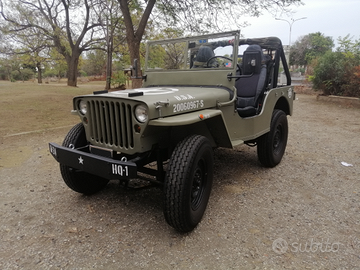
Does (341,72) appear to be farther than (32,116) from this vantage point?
Yes

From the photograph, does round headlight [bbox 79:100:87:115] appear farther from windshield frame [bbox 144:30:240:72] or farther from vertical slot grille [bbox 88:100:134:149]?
windshield frame [bbox 144:30:240:72]

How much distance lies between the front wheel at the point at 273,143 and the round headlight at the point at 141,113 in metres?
2.34

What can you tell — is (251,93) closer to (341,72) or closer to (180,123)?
(180,123)

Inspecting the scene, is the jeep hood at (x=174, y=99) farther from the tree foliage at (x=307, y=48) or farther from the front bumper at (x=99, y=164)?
the tree foliage at (x=307, y=48)

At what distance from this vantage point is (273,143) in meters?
4.29

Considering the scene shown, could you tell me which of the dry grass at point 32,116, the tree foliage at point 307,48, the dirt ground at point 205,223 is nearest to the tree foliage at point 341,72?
the dirt ground at point 205,223

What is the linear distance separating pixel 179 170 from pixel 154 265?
777mm

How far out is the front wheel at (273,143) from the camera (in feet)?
13.6

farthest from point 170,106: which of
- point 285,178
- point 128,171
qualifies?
point 285,178

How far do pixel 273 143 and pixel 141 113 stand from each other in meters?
2.59

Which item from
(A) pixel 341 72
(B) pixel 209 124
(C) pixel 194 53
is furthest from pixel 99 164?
(A) pixel 341 72

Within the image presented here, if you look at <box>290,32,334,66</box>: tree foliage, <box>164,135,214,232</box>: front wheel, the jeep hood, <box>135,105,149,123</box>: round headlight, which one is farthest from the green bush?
<box>290,32,334,66</box>: tree foliage

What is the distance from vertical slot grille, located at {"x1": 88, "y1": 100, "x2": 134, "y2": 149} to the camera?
2.52m

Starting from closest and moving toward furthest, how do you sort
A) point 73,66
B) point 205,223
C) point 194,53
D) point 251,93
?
point 205,223
point 194,53
point 251,93
point 73,66
